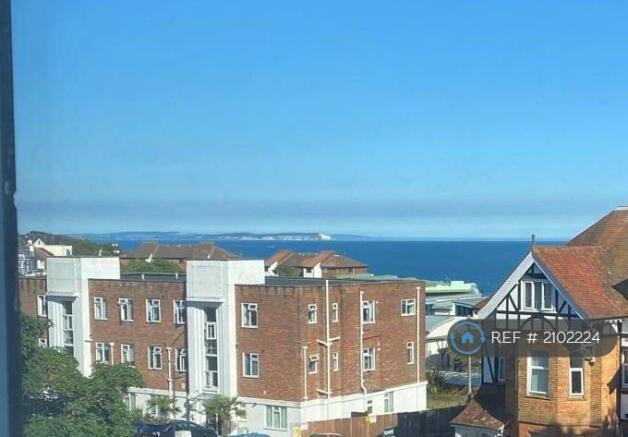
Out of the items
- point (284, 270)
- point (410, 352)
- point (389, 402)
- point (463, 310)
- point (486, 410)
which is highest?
point (284, 270)

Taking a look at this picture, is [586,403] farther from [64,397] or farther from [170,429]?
[64,397]

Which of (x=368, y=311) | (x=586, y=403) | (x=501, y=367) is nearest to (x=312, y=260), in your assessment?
(x=368, y=311)

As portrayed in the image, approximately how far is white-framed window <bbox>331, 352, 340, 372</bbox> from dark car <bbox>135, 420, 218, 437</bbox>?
38 cm

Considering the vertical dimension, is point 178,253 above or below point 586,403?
above

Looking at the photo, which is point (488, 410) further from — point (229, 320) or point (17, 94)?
point (17, 94)

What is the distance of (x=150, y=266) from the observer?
1203mm

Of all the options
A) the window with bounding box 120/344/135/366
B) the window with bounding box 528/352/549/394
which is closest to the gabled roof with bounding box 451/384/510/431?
the window with bounding box 528/352/549/394

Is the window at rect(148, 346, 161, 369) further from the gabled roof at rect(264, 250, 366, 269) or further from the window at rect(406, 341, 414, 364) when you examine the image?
the window at rect(406, 341, 414, 364)

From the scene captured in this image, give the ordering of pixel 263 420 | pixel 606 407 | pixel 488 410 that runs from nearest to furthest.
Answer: pixel 263 420
pixel 488 410
pixel 606 407

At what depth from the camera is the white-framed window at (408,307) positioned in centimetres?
160

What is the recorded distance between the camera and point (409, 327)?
1625mm

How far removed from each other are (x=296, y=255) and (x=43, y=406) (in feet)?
1.85

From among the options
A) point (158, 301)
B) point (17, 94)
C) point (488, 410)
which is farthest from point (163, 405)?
point (488, 410)

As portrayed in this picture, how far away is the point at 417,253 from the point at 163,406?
19.6 inches
